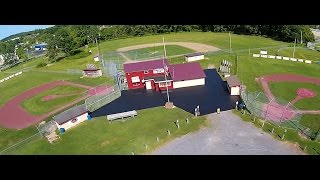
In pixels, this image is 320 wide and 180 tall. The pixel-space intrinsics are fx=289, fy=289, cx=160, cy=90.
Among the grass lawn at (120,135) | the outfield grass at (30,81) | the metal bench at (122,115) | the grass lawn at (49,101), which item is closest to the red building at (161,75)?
the outfield grass at (30,81)

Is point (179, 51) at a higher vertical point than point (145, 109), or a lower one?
higher

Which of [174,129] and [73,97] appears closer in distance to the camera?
[174,129]

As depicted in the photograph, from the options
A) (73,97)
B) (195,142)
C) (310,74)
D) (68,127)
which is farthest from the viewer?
(310,74)

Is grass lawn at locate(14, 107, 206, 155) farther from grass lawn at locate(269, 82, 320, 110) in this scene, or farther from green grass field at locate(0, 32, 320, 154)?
grass lawn at locate(269, 82, 320, 110)

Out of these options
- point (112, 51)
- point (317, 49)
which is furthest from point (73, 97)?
point (317, 49)

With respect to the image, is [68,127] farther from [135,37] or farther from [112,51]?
[135,37]

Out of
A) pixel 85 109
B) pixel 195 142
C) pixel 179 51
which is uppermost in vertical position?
pixel 179 51
